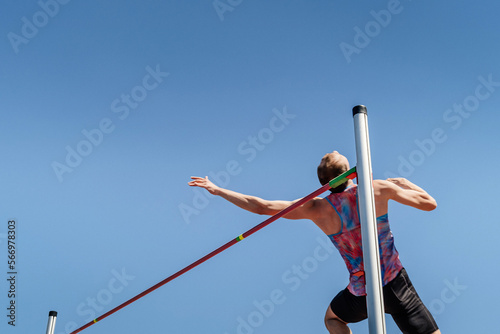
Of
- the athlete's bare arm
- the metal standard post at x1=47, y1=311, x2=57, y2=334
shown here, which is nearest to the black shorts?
the athlete's bare arm

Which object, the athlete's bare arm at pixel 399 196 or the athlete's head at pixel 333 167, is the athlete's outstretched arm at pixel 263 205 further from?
the athlete's bare arm at pixel 399 196

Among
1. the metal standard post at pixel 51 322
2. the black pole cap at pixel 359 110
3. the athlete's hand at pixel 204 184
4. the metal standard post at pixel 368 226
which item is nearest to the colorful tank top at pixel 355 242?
the metal standard post at pixel 368 226

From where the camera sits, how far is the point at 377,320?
2.85 m

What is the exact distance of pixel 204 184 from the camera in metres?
4.19

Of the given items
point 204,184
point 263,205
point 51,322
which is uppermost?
point 51,322

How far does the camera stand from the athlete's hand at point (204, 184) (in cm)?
405

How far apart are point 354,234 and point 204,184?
1381 millimetres

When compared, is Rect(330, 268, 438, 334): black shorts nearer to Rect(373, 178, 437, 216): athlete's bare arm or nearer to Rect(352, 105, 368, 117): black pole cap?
Rect(373, 178, 437, 216): athlete's bare arm

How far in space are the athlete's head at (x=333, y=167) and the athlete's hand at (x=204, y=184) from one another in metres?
0.90

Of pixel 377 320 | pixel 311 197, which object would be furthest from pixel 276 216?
pixel 377 320

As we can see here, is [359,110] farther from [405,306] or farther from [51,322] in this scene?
[51,322]

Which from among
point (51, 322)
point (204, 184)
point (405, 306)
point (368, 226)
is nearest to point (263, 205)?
point (204, 184)

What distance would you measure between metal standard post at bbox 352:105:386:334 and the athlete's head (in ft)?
2.18

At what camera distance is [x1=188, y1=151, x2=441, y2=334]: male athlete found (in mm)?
3551
